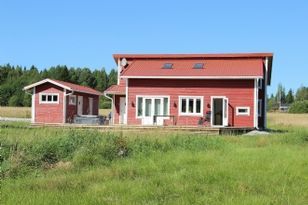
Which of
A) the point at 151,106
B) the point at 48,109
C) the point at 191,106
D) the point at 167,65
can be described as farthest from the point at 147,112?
the point at 48,109

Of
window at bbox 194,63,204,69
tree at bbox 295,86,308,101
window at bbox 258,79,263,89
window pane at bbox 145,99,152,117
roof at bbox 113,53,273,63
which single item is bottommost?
window pane at bbox 145,99,152,117

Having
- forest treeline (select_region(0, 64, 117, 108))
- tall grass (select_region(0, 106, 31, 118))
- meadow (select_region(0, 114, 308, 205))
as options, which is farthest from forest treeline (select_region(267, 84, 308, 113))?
meadow (select_region(0, 114, 308, 205))

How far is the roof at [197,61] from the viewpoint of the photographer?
30.7 m

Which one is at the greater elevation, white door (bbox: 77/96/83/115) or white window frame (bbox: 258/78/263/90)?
white window frame (bbox: 258/78/263/90)

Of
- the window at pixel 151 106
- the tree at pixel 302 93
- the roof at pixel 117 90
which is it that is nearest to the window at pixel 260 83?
the window at pixel 151 106

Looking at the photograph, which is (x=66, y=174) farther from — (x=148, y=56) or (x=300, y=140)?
(x=148, y=56)

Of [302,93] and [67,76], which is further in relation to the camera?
[302,93]

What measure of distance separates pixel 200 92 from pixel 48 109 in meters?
11.3

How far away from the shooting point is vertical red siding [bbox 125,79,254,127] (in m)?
30.5

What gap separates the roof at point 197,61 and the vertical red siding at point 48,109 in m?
5.05

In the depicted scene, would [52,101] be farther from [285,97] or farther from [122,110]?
[285,97]

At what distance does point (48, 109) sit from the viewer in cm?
3497

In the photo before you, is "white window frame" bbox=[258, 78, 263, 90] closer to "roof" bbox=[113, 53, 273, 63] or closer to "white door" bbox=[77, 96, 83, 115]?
"roof" bbox=[113, 53, 273, 63]

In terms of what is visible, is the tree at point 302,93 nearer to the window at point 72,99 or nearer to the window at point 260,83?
the window at point 260,83
